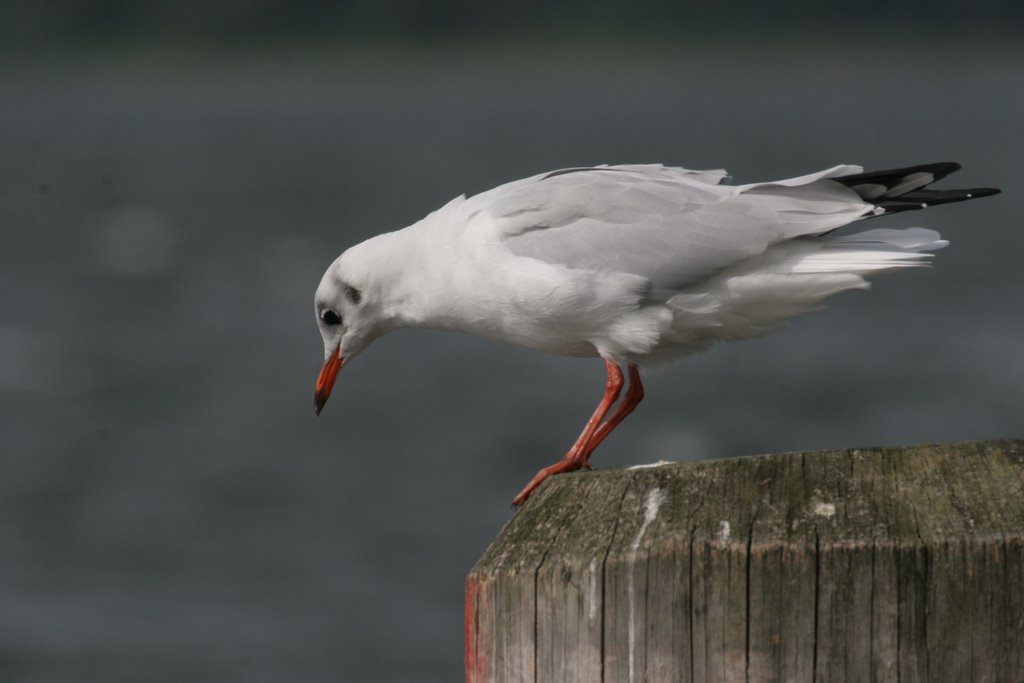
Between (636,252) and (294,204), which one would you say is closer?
(636,252)

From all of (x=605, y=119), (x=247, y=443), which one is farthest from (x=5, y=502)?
(x=605, y=119)

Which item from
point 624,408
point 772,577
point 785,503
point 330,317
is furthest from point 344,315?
point 772,577

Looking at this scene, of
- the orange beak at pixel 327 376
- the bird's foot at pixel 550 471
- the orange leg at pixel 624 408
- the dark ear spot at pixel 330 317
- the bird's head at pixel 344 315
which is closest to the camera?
the bird's foot at pixel 550 471

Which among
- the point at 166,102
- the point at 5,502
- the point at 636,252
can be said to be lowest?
the point at 5,502

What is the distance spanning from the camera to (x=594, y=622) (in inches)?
112

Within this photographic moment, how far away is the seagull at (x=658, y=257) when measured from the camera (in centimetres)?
501

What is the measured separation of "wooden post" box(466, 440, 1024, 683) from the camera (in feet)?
8.93

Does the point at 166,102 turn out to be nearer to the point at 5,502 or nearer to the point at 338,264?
the point at 5,502

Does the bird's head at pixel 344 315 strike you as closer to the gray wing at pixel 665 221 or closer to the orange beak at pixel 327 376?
the orange beak at pixel 327 376

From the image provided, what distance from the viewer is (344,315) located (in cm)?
574

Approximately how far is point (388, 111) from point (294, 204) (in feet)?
94.0

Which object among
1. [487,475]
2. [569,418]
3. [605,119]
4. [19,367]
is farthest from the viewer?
[605,119]

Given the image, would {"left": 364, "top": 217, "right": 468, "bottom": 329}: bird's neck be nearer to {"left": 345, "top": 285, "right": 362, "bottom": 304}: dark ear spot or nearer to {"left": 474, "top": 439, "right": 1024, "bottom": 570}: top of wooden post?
{"left": 345, "top": 285, "right": 362, "bottom": 304}: dark ear spot

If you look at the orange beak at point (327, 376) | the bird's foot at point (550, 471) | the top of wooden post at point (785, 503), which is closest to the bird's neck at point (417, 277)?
the orange beak at point (327, 376)
